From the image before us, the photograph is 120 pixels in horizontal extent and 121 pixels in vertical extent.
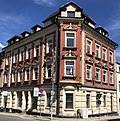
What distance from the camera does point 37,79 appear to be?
31.2 meters

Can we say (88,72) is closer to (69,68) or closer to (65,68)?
(69,68)

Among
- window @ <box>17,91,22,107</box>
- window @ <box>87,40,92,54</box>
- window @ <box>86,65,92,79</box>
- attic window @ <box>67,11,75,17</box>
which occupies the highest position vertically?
attic window @ <box>67,11,75,17</box>

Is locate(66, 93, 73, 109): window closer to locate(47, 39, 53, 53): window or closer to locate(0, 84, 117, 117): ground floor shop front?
locate(0, 84, 117, 117): ground floor shop front

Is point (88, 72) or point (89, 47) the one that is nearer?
point (88, 72)

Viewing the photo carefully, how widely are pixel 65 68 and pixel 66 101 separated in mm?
3989

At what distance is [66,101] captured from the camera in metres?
26.4

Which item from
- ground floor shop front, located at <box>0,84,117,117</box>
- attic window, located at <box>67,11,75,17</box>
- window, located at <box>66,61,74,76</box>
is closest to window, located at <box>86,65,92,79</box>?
ground floor shop front, located at <box>0,84,117,117</box>

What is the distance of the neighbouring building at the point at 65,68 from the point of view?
87.9 feet

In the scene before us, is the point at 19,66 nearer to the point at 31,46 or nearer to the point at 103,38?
the point at 31,46

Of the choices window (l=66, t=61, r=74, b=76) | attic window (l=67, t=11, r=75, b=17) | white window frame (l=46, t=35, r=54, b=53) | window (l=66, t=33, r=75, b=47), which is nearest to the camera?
window (l=66, t=61, r=74, b=76)

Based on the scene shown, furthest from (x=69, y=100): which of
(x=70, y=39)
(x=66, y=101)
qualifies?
(x=70, y=39)

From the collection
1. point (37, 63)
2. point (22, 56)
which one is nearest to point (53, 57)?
point (37, 63)

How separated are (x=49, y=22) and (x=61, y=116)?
45.3 ft

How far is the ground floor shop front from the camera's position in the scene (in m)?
26.2
